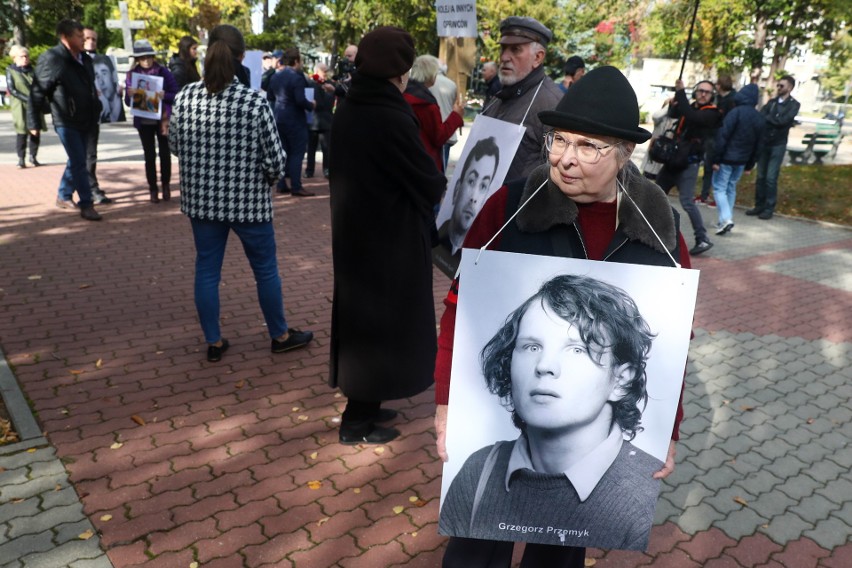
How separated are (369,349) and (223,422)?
1.15 metres

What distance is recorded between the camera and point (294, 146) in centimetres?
983

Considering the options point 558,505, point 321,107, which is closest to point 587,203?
point 558,505

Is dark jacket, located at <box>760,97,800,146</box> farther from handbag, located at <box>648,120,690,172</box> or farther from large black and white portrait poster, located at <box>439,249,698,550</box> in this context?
large black and white portrait poster, located at <box>439,249,698,550</box>

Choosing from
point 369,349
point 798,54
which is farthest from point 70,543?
point 798,54

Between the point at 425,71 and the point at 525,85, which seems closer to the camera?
the point at 525,85

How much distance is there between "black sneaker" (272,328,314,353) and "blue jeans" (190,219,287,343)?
0.24 m

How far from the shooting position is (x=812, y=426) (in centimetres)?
447

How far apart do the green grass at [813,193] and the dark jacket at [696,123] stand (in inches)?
192

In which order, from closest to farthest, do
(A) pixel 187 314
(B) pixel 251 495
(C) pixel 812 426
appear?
(B) pixel 251 495 → (C) pixel 812 426 → (A) pixel 187 314

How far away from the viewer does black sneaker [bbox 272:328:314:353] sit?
4.90 metres

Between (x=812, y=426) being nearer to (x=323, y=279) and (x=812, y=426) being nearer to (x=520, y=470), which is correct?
(x=520, y=470)

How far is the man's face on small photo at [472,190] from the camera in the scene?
11.4 ft

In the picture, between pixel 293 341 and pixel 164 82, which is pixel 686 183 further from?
pixel 164 82

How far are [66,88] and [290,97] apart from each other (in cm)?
293
